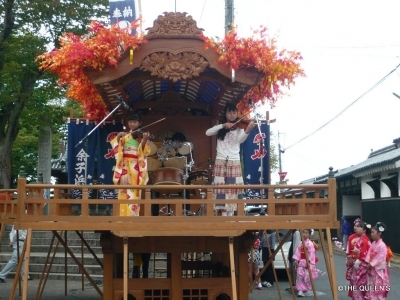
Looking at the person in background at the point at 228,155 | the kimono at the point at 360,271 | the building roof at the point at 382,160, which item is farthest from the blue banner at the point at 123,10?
the building roof at the point at 382,160

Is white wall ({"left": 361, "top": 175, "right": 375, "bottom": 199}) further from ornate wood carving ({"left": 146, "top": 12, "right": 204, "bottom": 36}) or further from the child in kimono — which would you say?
ornate wood carving ({"left": 146, "top": 12, "right": 204, "bottom": 36})

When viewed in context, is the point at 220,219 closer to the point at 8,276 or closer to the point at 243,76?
the point at 243,76

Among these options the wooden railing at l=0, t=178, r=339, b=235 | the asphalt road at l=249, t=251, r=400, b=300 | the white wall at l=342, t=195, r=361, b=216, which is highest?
the white wall at l=342, t=195, r=361, b=216

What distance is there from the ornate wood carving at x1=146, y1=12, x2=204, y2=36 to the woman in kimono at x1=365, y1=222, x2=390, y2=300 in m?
4.43

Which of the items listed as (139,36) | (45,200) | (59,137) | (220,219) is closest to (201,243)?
(220,219)

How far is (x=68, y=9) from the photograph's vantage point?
17.3 m

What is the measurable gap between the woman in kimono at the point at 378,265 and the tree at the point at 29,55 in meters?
11.1

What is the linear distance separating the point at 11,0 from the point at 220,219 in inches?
452

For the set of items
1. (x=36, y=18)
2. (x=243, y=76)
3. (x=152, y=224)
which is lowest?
(x=152, y=224)

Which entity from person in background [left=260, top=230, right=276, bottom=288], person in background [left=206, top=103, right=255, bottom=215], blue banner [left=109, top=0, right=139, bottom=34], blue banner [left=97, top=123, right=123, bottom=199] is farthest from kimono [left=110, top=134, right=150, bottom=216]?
person in background [left=260, top=230, right=276, bottom=288]

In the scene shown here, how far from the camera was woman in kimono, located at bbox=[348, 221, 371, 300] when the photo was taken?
9.84 m

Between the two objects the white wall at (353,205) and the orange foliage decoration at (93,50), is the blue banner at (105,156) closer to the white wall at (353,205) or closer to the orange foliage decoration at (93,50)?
the orange foliage decoration at (93,50)

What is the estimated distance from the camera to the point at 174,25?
9180 millimetres

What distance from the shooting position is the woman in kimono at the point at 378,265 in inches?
379
